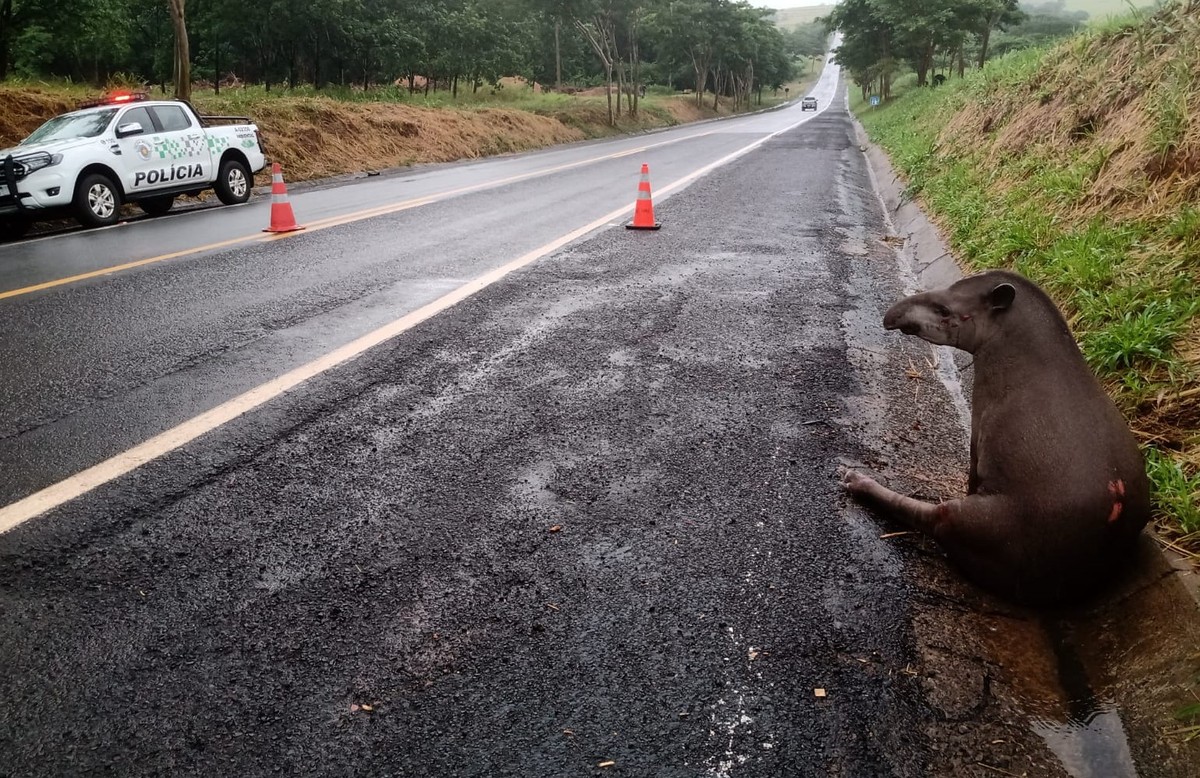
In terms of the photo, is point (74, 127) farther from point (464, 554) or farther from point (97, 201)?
point (464, 554)

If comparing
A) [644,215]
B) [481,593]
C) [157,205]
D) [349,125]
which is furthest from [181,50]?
[481,593]

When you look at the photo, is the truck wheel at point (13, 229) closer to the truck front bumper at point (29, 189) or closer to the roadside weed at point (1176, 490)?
the truck front bumper at point (29, 189)

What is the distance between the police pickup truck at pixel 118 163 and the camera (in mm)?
9938

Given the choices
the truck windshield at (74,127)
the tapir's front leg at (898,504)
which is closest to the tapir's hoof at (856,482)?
the tapir's front leg at (898,504)

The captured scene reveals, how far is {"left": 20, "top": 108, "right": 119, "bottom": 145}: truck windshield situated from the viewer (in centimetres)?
1087

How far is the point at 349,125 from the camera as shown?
21.2 meters

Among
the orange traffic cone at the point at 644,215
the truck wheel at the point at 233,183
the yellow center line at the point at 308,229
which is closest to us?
the yellow center line at the point at 308,229

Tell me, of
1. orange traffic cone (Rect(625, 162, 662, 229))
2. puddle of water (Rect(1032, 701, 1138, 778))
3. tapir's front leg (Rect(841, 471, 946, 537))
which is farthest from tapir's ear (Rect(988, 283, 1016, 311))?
orange traffic cone (Rect(625, 162, 662, 229))

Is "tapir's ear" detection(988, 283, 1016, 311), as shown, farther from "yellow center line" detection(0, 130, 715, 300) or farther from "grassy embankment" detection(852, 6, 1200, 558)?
"yellow center line" detection(0, 130, 715, 300)

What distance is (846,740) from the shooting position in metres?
2.04

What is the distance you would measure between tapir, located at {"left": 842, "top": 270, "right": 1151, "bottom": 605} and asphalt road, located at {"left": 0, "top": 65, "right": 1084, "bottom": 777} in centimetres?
29

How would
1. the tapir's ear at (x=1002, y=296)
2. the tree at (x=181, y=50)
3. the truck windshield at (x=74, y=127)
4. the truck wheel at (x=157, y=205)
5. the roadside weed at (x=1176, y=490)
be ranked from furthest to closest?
the tree at (x=181, y=50), the truck wheel at (x=157, y=205), the truck windshield at (x=74, y=127), the tapir's ear at (x=1002, y=296), the roadside weed at (x=1176, y=490)

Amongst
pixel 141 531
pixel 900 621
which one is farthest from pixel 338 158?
pixel 900 621

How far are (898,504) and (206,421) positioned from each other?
3203 millimetres
